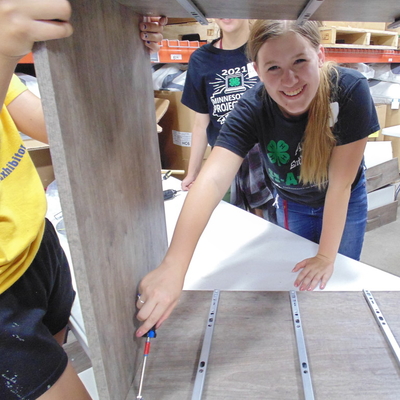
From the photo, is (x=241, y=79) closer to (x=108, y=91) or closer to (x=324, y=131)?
(x=324, y=131)

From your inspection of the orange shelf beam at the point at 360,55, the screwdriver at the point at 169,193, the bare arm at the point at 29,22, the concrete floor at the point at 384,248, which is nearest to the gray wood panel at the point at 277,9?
the bare arm at the point at 29,22

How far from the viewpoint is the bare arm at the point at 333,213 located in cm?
78

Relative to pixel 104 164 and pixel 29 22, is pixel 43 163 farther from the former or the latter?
pixel 29 22

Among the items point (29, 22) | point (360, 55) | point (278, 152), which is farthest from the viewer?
point (360, 55)

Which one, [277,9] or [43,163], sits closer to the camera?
[277,9]

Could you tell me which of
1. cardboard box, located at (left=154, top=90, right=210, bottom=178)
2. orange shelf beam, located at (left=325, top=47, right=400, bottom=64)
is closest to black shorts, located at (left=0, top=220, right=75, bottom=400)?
cardboard box, located at (left=154, top=90, right=210, bottom=178)

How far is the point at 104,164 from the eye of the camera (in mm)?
465

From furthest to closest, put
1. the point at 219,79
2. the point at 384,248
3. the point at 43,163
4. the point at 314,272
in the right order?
the point at 384,248
the point at 43,163
the point at 219,79
the point at 314,272

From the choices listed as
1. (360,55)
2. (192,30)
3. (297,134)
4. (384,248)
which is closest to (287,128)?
(297,134)

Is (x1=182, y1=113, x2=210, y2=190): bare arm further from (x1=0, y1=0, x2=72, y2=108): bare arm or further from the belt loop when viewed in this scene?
(x1=0, y1=0, x2=72, y2=108): bare arm

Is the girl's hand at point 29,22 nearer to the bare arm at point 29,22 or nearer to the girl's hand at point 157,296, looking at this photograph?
the bare arm at point 29,22

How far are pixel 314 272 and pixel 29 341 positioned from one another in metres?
0.60

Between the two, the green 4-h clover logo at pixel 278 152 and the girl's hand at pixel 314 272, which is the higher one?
the green 4-h clover logo at pixel 278 152

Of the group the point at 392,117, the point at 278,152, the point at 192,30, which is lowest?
the point at 392,117
